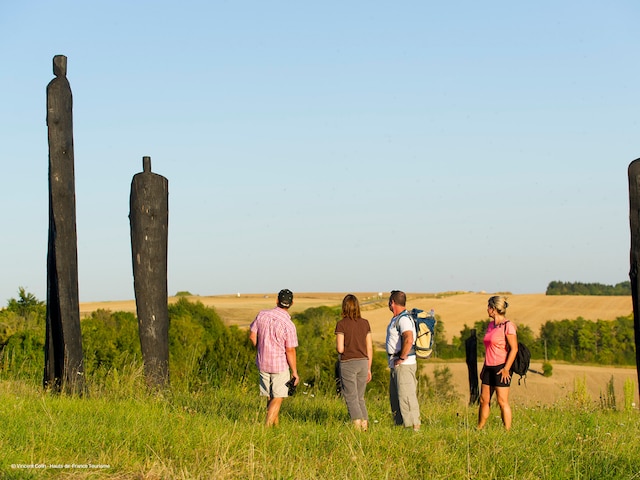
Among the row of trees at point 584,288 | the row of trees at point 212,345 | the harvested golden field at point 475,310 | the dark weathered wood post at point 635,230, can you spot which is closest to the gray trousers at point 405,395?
the dark weathered wood post at point 635,230

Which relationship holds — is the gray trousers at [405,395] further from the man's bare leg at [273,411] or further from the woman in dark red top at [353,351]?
the man's bare leg at [273,411]

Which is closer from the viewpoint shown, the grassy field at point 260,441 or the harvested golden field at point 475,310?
the grassy field at point 260,441

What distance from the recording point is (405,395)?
9055 mm

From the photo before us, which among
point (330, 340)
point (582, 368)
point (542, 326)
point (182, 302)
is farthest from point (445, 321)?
point (330, 340)

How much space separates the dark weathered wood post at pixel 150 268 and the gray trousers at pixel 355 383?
3.02 metres

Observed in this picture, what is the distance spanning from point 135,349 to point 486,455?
40.7ft

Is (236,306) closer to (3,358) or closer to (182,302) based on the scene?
(182,302)

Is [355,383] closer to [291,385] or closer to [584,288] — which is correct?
[291,385]

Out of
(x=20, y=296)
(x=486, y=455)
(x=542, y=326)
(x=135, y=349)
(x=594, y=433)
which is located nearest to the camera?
(x=486, y=455)

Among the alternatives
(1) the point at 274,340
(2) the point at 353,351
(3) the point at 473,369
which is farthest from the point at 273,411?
(3) the point at 473,369

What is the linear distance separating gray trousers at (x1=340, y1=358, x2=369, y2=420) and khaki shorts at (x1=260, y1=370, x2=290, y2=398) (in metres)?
0.76

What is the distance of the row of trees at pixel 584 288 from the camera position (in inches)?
3568

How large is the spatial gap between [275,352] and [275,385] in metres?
0.36

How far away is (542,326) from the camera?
64.0 metres
